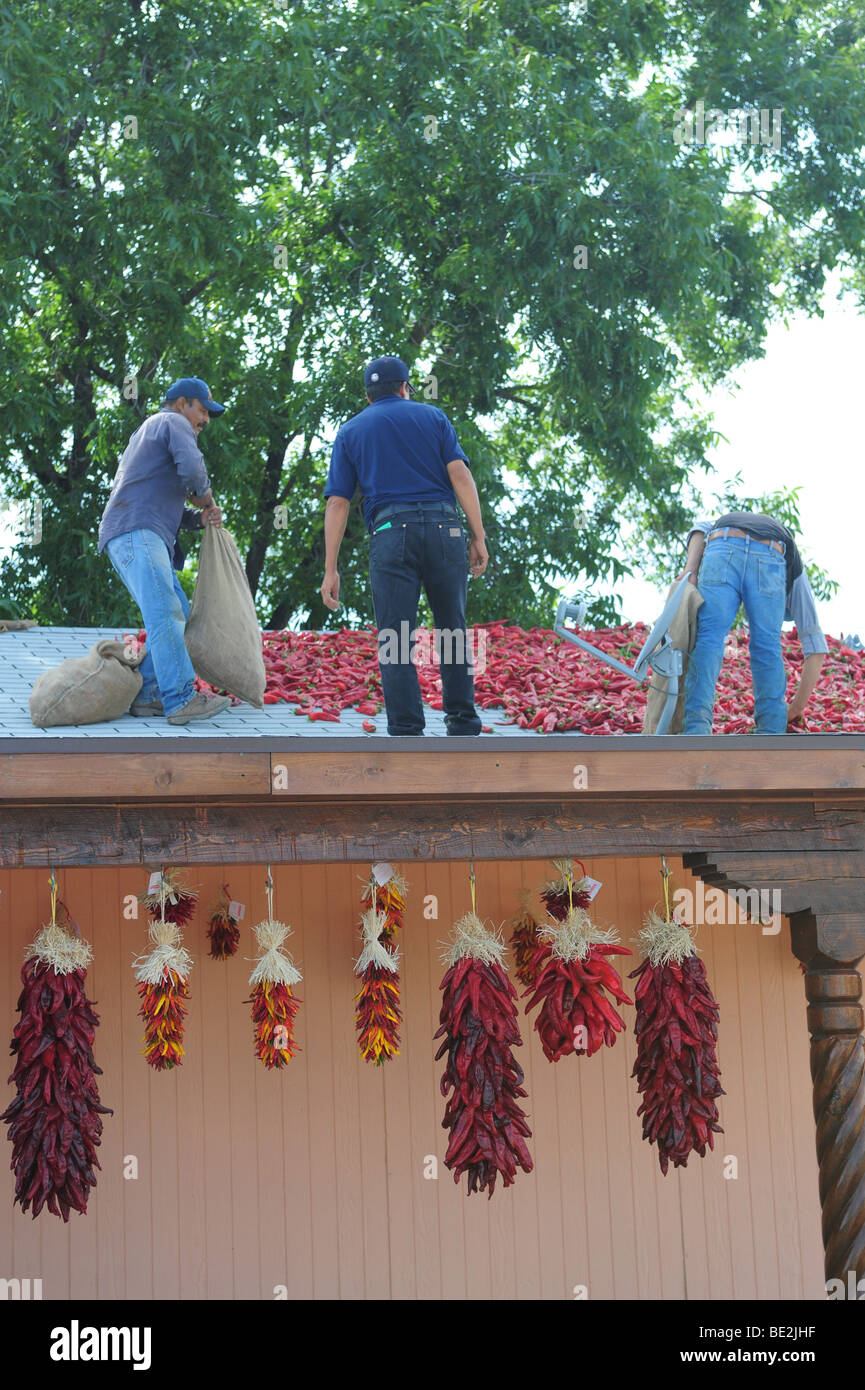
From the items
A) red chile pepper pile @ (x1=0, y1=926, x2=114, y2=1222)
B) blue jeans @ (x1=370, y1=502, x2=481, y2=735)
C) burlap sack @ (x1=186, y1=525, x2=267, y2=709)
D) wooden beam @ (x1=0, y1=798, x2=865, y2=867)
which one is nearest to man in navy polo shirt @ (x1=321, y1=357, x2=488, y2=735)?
blue jeans @ (x1=370, y1=502, x2=481, y2=735)

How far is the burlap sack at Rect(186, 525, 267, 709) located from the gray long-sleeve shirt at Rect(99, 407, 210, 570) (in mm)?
216

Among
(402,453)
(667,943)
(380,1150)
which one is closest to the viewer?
(667,943)

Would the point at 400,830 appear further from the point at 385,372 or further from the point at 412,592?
the point at 385,372

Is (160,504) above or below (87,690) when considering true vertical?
above

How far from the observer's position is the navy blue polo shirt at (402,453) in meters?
5.91

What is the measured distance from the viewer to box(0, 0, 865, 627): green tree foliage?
49.3 feet

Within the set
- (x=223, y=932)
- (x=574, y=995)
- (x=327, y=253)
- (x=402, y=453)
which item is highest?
(x=327, y=253)

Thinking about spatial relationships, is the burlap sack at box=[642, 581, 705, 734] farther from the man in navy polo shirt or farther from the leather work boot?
the leather work boot

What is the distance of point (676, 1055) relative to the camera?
5191mm

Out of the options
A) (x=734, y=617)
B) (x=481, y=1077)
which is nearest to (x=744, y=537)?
(x=734, y=617)

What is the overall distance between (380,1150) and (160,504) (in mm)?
3188

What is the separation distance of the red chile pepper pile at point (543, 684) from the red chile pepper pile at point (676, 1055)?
3.21m

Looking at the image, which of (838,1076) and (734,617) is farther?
(734,617)

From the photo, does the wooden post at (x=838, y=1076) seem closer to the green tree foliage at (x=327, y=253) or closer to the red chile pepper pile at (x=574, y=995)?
the red chile pepper pile at (x=574, y=995)
